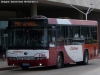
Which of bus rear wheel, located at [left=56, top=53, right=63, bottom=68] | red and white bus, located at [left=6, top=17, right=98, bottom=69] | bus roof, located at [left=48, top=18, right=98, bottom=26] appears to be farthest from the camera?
bus rear wheel, located at [left=56, top=53, right=63, bottom=68]

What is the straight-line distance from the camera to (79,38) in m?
24.3

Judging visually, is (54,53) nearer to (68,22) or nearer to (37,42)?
(37,42)

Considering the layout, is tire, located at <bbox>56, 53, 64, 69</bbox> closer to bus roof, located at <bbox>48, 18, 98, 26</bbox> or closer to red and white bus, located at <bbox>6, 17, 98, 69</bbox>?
red and white bus, located at <bbox>6, 17, 98, 69</bbox>

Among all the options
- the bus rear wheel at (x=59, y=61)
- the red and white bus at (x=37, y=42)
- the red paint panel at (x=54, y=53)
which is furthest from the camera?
the bus rear wheel at (x=59, y=61)

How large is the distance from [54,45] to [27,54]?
5.84ft

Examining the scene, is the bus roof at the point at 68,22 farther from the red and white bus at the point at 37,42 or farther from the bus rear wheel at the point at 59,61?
the bus rear wheel at the point at 59,61

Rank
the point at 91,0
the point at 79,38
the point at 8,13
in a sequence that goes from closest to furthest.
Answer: the point at 79,38
the point at 91,0
the point at 8,13

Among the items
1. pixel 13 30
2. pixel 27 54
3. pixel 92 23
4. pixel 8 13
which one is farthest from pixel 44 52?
pixel 8 13

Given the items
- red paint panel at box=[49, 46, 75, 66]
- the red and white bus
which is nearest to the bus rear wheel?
the red and white bus

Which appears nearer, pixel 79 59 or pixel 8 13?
pixel 79 59

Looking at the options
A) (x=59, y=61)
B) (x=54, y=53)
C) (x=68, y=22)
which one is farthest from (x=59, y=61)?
(x=68, y=22)

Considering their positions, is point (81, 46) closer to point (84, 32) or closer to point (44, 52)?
point (84, 32)

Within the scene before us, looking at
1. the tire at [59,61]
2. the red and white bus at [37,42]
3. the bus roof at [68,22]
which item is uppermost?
the bus roof at [68,22]

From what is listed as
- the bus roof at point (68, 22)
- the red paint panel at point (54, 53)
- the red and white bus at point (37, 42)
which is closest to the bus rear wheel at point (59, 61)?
the red and white bus at point (37, 42)
